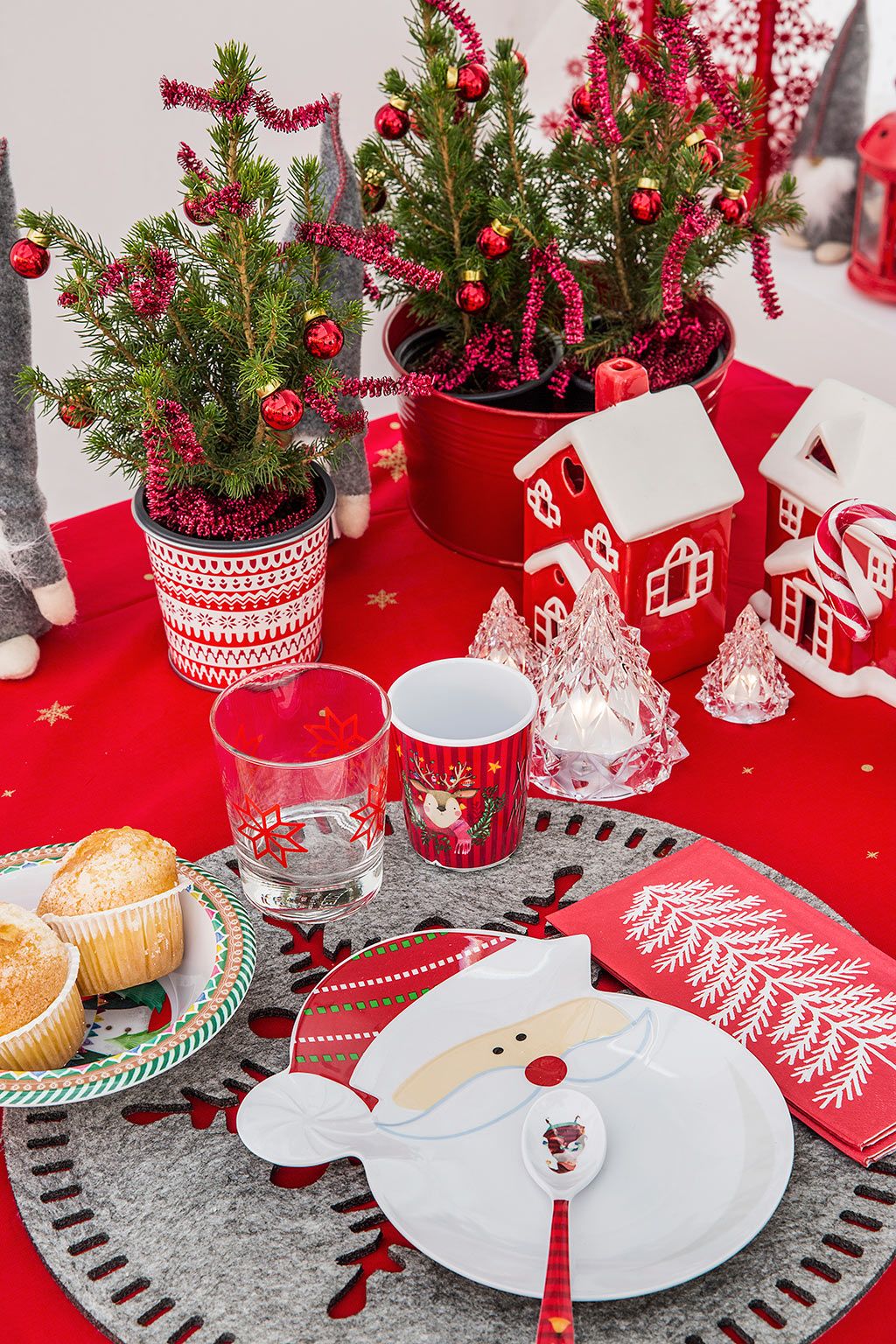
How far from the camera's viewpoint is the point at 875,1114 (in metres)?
0.59

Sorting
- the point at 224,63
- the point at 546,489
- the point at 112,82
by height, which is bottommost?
the point at 546,489

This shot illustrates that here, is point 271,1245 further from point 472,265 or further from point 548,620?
point 472,265

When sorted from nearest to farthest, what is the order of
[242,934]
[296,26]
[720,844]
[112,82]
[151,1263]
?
[151,1263] → [242,934] → [720,844] → [112,82] → [296,26]

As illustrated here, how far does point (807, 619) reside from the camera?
96 cm

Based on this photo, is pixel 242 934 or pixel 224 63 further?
pixel 224 63

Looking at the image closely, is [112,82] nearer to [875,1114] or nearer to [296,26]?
[296,26]

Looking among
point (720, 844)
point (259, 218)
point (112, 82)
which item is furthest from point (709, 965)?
point (112, 82)

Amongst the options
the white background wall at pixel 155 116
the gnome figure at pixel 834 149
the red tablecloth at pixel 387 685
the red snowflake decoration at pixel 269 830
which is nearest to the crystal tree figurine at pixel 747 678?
the red tablecloth at pixel 387 685

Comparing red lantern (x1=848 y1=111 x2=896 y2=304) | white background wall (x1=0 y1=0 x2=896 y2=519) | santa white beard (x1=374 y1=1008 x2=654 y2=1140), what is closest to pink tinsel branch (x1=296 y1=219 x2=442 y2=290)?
santa white beard (x1=374 y1=1008 x2=654 y2=1140)

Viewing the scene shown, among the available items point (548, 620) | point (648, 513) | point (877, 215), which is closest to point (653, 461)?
point (648, 513)

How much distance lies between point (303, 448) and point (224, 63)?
0.81 feet

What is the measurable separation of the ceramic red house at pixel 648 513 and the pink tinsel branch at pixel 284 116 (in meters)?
0.26

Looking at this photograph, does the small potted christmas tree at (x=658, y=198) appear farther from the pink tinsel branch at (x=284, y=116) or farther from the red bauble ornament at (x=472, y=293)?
the pink tinsel branch at (x=284, y=116)

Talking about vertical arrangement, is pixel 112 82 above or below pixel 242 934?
above
